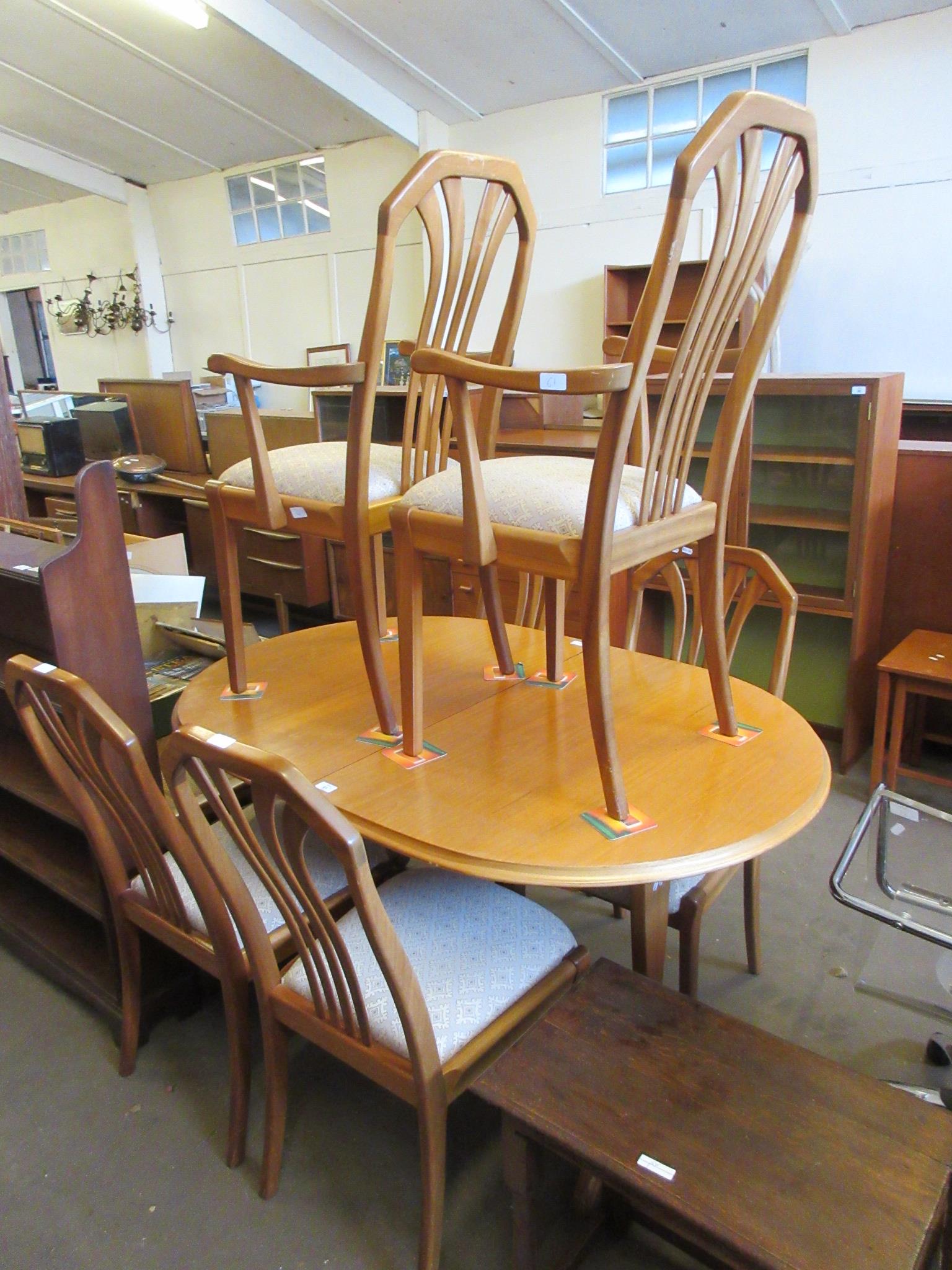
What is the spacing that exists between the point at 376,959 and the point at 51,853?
1167 mm

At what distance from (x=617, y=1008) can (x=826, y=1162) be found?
0.33m

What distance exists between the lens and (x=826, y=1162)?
983 mm

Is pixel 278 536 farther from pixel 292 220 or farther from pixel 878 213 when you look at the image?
pixel 292 220

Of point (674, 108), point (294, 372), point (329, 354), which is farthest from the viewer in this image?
point (329, 354)

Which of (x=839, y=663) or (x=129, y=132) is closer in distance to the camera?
(x=839, y=663)

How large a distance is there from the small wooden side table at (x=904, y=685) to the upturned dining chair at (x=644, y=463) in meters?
1.39

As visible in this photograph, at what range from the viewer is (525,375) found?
3.64 ft

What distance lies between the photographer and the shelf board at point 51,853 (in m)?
1.85

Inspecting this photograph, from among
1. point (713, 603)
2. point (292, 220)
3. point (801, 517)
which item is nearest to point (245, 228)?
point (292, 220)

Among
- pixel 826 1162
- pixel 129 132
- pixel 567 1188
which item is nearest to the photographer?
pixel 826 1162

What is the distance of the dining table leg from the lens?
4.38ft

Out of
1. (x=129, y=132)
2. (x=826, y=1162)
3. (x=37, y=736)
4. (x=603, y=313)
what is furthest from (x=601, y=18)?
(x=826, y=1162)

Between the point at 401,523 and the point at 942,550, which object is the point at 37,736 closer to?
the point at 401,523

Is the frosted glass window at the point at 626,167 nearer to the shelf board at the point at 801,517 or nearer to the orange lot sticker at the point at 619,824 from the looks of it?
the shelf board at the point at 801,517
